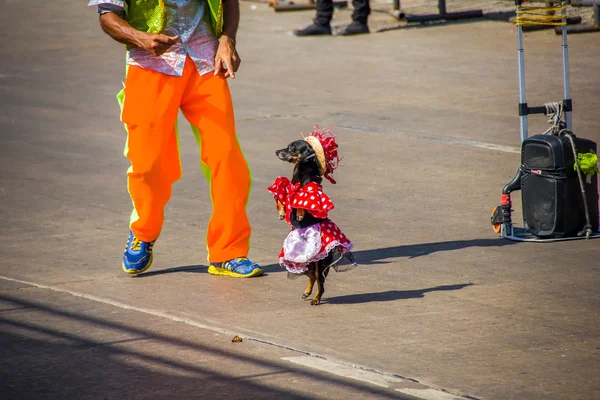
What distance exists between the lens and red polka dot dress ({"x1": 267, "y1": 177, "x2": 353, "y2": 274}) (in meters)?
5.98

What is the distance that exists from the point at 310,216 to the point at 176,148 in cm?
123

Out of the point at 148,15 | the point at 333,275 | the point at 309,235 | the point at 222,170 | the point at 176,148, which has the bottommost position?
the point at 333,275

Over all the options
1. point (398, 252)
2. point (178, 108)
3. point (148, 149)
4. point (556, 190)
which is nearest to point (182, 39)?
point (178, 108)

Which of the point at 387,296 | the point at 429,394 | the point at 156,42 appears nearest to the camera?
the point at 429,394

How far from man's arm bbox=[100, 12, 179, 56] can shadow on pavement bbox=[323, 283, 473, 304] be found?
1.76 meters

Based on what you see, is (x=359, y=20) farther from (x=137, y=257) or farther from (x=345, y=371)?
(x=345, y=371)

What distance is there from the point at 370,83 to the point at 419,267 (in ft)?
22.8

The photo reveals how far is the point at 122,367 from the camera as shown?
515 cm

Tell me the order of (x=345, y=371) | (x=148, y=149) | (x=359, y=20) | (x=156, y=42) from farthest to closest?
(x=359, y=20), (x=148, y=149), (x=156, y=42), (x=345, y=371)

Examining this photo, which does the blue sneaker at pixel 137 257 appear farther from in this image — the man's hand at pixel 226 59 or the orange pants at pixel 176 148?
the man's hand at pixel 226 59

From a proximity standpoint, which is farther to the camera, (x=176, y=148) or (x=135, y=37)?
(x=176, y=148)

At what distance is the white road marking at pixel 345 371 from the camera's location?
4879 millimetres

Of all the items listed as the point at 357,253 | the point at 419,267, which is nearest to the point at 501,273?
the point at 419,267

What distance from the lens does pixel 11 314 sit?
604 centimetres
